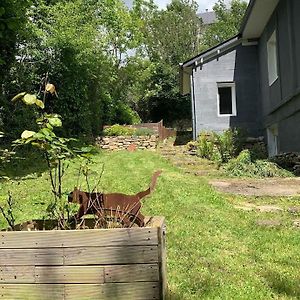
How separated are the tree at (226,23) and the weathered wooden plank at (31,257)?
33.0 meters

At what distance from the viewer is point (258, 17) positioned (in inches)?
490

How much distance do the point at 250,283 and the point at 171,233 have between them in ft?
4.80

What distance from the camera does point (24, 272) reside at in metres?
2.26

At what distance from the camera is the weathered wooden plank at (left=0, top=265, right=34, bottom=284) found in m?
2.25

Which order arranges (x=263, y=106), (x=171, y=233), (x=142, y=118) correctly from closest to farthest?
(x=171, y=233)
(x=263, y=106)
(x=142, y=118)

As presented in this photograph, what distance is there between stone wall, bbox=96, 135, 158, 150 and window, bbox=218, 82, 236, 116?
10.5 ft

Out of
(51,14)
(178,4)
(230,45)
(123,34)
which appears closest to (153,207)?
(230,45)

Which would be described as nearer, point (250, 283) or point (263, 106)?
point (250, 283)

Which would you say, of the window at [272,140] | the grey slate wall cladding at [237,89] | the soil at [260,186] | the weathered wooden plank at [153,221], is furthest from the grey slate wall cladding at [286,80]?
the weathered wooden plank at [153,221]

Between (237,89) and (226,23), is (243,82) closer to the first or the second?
(237,89)

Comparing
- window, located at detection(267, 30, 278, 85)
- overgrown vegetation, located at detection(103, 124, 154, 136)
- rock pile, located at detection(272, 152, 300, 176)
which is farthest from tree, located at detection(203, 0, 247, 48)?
rock pile, located at detection(272, 152, 300, 176)

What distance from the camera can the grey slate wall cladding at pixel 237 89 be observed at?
48.4 ft

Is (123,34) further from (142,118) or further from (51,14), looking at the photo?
(142,118)

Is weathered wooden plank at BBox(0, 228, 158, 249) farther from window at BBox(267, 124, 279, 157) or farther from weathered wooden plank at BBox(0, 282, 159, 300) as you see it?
window at BBox(267, 124, 279, 157)
